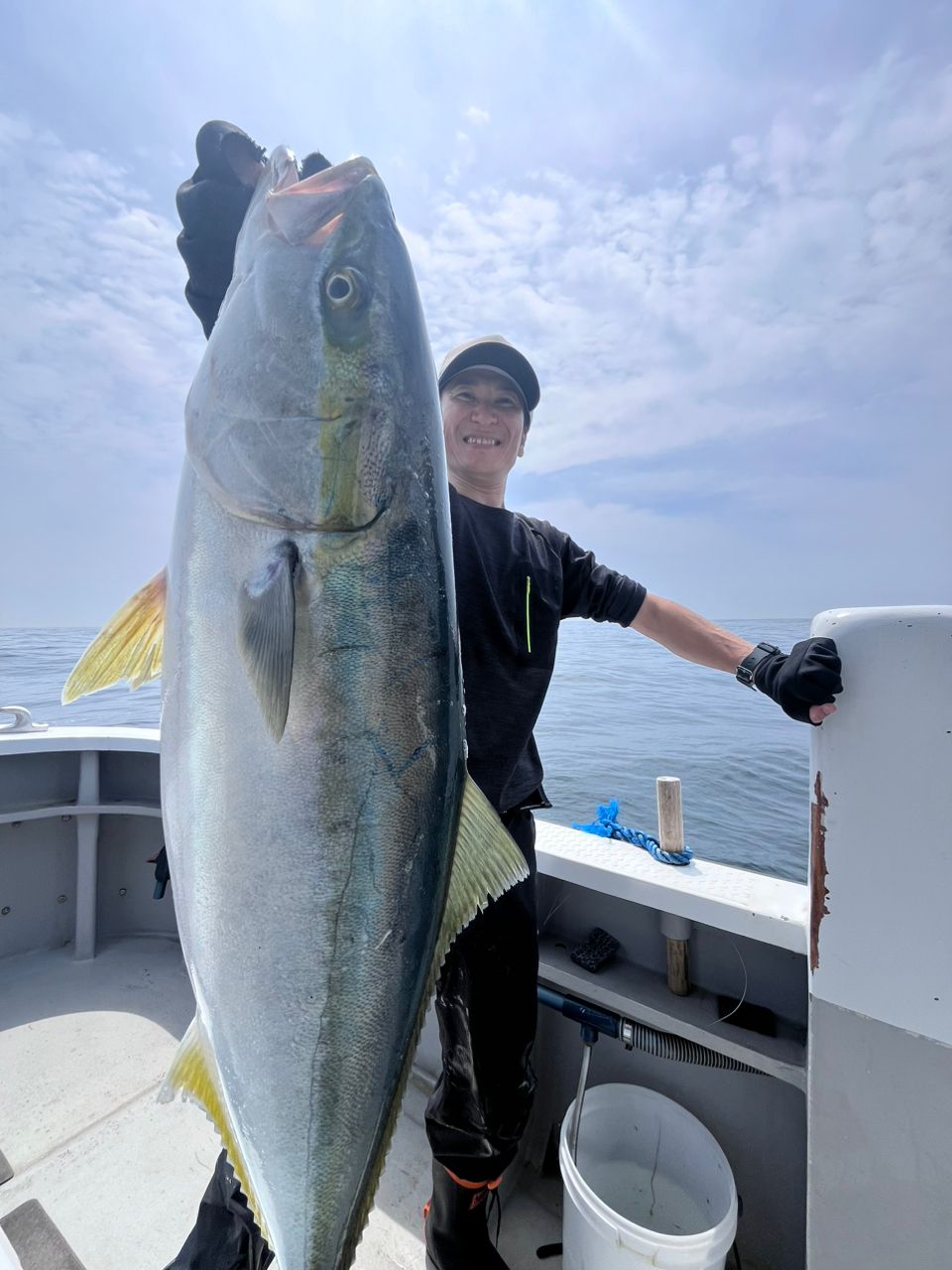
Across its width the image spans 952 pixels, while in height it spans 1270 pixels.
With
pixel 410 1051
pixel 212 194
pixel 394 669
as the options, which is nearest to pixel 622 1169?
pixel 410 1051

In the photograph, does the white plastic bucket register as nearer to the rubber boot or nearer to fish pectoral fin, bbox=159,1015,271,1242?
the rubber boot

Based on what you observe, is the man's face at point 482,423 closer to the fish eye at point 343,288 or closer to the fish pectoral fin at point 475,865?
the fish eye at point 343,288

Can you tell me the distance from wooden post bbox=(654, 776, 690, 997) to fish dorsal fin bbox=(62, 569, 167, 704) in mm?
1865

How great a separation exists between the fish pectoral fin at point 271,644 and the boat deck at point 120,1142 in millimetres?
2268

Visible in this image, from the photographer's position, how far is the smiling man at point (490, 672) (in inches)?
60.1

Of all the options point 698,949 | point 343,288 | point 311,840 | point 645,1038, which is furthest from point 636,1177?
point 343,288

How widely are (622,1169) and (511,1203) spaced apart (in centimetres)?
48

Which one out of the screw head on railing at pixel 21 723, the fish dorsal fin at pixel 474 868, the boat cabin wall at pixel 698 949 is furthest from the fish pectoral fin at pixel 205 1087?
the screw head on railing at pixel 21 723

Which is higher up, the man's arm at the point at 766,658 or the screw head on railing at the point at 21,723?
the man's arm at the point at 766,658

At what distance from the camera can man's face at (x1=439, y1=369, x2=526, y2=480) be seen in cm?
222

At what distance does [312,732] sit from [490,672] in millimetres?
1050

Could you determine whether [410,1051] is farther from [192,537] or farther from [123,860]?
[123,860]

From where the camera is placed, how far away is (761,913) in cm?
199

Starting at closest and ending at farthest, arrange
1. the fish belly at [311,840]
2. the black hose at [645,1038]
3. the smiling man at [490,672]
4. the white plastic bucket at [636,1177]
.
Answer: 1. the fish belly at [311,840]
2. the smiling man at [490,672]
3. the white plastic bucket at [636,1177]
4. the black hose at [645,1038]
